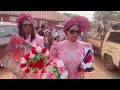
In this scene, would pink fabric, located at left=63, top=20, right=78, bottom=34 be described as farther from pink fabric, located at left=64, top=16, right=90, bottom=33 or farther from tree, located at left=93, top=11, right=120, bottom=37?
tree, located at left=93, top=11, right=120, bottom=37

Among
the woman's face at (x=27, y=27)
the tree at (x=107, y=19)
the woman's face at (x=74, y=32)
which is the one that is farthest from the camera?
the tree at (x=107, y=19)

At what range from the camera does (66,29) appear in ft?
9.23

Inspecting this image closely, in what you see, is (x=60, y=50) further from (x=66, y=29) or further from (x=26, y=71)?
(x=26, y=71)

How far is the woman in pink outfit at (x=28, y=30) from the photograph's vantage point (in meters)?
3.37

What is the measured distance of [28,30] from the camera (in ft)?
11.0

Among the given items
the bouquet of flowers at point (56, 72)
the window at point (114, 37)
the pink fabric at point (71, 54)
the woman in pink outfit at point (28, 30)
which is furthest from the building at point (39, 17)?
the bouquet of flowers at point (56, 72)

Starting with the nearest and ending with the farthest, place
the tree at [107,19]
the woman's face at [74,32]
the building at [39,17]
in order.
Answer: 1. the woman's face at [74,32]
2. the tree at [107,19]
3. the building at [39,17]

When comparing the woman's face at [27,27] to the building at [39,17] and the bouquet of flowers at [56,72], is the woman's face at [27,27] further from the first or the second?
the building at [39,17]

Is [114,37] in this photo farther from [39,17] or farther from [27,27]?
[39,17]

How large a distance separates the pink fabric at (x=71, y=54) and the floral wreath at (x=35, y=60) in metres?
0.12

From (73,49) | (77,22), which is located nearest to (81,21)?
(77,22)

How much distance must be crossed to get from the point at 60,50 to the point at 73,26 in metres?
0.33

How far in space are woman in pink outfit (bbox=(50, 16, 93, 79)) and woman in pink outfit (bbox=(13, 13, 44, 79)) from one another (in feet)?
1.92
